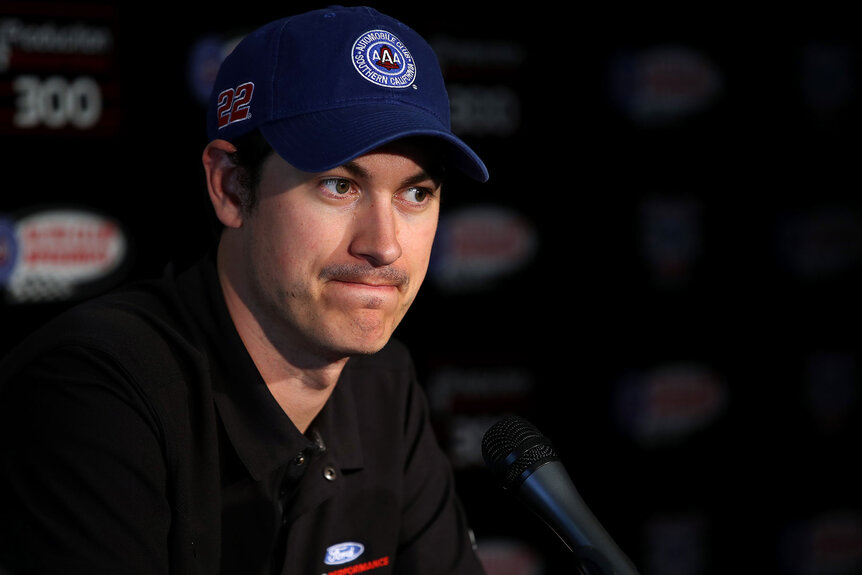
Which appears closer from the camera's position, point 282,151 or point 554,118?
point 282,151

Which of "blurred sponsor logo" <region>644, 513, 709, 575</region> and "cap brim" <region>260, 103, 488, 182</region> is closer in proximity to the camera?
"cap brim" <region>260, 103, 488, 182</region>

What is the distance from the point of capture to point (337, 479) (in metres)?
1.03

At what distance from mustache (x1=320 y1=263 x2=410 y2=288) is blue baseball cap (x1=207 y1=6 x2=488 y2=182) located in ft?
0.34

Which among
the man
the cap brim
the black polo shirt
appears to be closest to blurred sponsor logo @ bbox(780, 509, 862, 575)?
the black polo shirt

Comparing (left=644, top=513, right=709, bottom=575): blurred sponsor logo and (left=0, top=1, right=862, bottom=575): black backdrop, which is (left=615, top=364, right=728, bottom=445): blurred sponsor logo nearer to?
(left=0, top=1, right=862, bottom=575): black backdrop

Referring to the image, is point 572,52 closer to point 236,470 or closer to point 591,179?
point 591,179

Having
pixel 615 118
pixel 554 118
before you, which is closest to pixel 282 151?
pixel 554 118

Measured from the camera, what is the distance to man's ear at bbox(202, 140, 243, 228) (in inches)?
39.2

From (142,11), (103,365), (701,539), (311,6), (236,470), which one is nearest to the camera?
(103,365)

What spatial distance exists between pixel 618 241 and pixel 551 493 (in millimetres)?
1601

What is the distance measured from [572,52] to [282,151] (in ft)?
4.64

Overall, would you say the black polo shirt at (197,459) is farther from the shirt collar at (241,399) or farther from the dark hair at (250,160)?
the dark hair at (250,160)

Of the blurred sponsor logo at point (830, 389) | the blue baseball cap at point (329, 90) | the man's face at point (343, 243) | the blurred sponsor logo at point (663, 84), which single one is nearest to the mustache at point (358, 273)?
the man's face at point (343, 243)

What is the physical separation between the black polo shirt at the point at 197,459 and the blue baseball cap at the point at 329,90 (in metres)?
0.21
